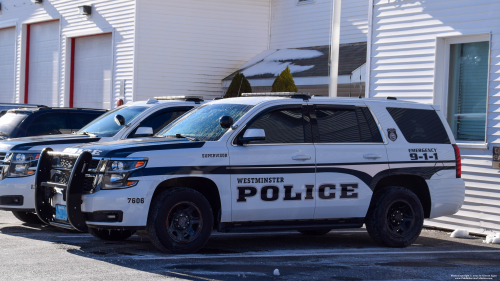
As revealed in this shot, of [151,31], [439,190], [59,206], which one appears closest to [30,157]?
[59,206]

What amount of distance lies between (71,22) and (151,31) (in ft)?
13.8

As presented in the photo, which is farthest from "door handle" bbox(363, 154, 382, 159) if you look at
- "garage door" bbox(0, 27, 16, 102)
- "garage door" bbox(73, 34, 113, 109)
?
"garage door" bbox(0, 27, 16, 102)

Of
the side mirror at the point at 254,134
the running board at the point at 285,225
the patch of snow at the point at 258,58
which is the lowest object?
the running board at the point at 285,225

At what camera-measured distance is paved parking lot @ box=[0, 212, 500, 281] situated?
6.60 m

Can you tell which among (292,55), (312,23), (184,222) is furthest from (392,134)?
(312,23)

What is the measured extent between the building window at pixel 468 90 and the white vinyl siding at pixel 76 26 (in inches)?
431

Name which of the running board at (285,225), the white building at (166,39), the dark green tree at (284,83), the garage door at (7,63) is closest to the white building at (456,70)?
the running board at (285,225)

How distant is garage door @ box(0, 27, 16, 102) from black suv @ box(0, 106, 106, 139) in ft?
52.6

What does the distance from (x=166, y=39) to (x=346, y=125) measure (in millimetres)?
12694

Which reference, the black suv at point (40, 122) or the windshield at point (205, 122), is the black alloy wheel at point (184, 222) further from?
the black suv at point (40, 122)

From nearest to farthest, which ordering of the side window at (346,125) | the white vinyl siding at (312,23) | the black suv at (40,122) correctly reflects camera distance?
the side window at (346,125)
the black suv at (40,122)
the white vinyl siding at (312,23)

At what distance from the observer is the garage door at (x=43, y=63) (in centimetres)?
2413

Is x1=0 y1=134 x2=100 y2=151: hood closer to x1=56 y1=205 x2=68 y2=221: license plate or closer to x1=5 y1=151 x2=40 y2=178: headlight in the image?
x1=5 y1=151 x2=40 y2=178: headlight

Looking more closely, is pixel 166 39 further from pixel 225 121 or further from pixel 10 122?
pixel 225 121
